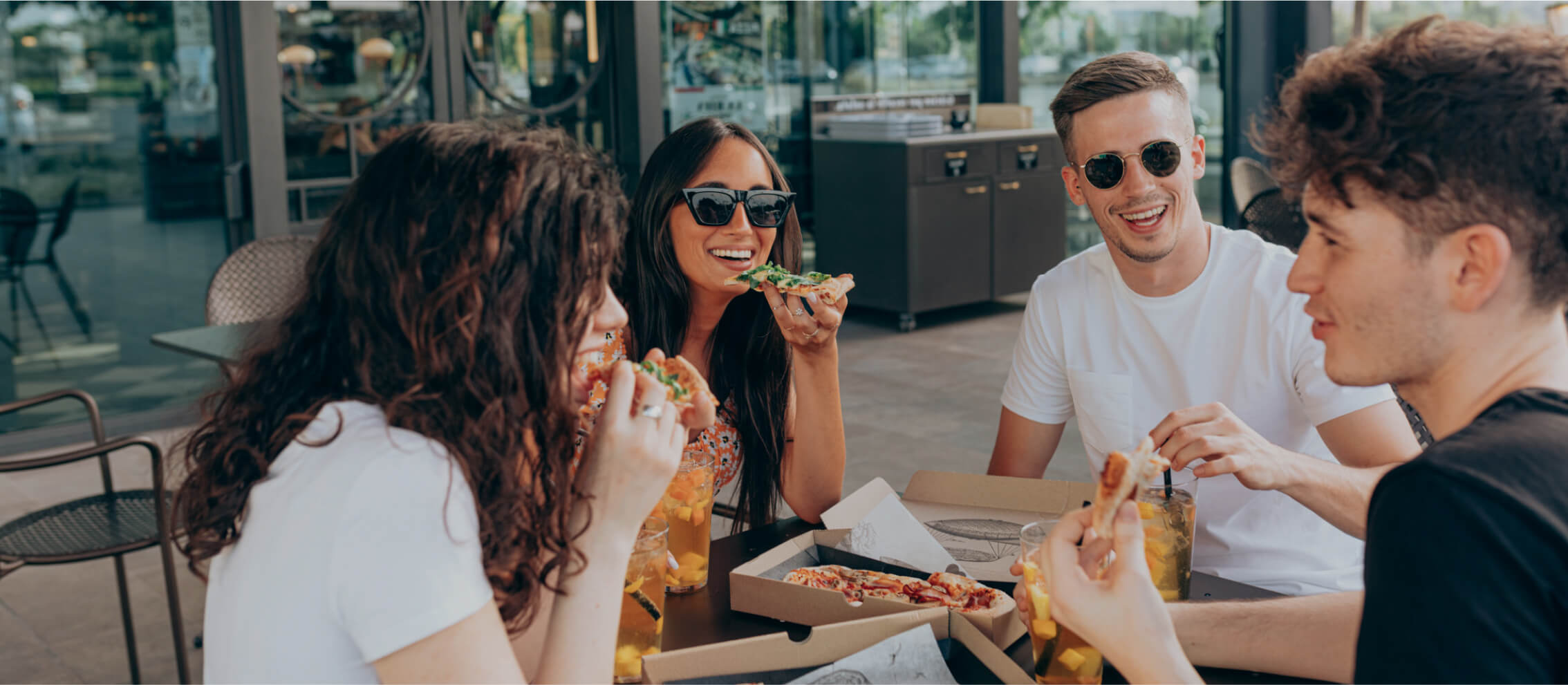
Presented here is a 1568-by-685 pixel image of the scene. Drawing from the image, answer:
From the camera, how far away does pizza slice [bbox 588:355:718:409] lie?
1431 mm

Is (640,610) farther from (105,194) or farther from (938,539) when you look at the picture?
(105,194)

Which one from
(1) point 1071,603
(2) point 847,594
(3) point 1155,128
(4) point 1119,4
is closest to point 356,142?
(3) point 1155,128

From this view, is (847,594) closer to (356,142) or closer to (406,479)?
(406,479)

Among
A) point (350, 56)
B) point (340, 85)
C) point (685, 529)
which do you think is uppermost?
point (350, 56)

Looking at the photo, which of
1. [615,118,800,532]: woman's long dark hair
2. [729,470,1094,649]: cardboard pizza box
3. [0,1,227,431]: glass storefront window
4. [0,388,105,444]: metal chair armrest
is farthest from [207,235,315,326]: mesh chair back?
[729,470,1094,649]: cardboard pizza box

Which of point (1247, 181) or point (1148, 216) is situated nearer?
point (1148, 216)

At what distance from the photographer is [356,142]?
18.8 ft

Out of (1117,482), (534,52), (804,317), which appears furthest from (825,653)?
(534,52)

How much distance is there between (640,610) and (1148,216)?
3.94 ft

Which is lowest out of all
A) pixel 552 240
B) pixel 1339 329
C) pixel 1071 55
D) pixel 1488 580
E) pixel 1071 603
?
pixel 1071 603

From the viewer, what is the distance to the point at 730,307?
95.7 inches

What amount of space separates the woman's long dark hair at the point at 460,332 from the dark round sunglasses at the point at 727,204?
1.02 metres

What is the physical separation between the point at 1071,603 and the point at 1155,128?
1.28 meters

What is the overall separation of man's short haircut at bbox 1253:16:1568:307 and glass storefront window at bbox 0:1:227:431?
502 centimetres
